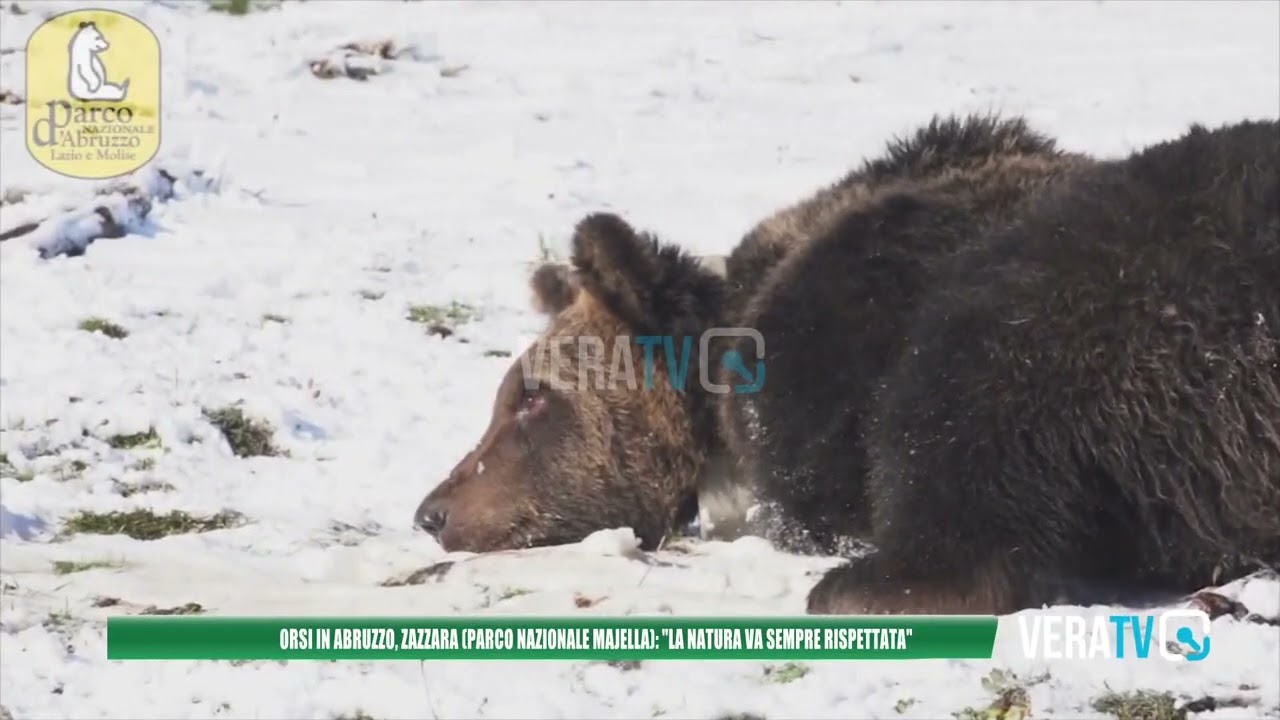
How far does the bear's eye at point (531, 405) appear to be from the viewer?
6707mm

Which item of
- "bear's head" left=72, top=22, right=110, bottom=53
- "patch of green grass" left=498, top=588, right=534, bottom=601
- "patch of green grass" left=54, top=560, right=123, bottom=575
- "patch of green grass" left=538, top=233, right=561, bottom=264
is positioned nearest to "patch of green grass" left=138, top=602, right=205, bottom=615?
"patch of green grass" left=54, top=560, right=123, bottom=575

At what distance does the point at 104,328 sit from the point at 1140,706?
6996mm

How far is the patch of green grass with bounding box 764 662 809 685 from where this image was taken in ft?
14.3

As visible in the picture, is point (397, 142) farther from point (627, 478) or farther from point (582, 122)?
point (627, 478)

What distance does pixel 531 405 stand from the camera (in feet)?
22.1

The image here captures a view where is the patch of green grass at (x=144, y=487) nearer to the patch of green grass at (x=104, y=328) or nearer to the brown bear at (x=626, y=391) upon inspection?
the brown bear at (x=626, y=391)

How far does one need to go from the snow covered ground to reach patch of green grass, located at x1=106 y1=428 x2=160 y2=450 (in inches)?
1.5

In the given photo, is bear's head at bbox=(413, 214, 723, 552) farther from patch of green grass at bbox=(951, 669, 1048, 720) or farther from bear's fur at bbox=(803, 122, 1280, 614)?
patch of green grass at bbox=(951, 669, 1048, 720)

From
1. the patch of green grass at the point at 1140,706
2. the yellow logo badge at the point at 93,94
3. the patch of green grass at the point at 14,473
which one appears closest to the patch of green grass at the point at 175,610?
the patch of green grass at the point at 14,473

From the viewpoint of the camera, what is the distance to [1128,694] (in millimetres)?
4070

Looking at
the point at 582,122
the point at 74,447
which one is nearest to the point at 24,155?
the point at 582,122

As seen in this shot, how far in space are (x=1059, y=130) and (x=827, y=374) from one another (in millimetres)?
8388

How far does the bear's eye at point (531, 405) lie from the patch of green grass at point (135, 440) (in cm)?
211

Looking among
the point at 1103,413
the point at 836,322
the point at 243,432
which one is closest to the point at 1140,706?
the point at 1103,413
